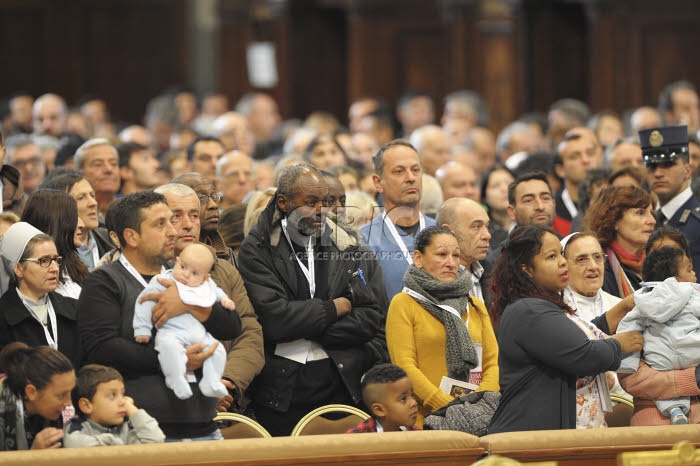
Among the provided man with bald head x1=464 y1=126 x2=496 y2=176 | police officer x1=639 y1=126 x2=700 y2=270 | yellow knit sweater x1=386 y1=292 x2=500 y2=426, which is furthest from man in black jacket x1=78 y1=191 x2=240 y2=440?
man with bald head x1=464 y1=126 x2=496 y2=176

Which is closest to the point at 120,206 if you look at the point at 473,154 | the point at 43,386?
the point at 43,386

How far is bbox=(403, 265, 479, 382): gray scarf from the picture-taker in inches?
229

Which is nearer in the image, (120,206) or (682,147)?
(120,206)

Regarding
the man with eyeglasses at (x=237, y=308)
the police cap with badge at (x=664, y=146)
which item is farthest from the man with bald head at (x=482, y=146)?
the man with eyeglasses at (x=237, y=308)

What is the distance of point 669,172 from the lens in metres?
7.34

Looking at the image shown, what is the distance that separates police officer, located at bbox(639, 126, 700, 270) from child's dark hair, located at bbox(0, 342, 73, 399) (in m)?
3.71

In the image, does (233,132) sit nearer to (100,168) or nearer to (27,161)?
(27,161)

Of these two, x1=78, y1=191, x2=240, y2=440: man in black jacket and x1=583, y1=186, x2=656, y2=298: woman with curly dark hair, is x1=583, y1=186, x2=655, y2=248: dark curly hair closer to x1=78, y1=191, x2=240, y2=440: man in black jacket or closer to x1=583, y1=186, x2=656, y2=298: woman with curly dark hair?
x1=583, y1=186, x2=656, y2=298: woman with curly dark hair

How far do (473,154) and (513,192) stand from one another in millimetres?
2659

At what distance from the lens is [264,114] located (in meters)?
13.0

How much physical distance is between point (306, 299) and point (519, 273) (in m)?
1.05

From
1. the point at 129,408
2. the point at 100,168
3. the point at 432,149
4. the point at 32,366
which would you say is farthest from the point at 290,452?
the point at 432,149

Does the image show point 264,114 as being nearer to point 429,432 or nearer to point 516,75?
point 516,75

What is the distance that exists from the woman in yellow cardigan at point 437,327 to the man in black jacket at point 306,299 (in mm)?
204
